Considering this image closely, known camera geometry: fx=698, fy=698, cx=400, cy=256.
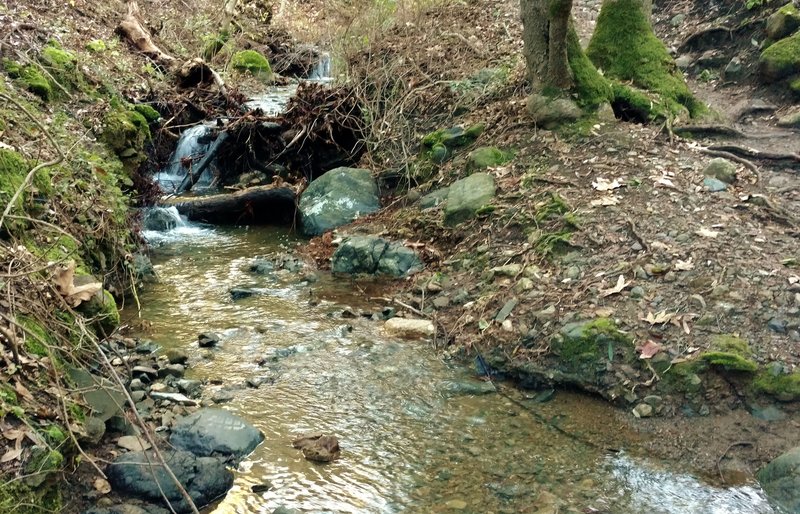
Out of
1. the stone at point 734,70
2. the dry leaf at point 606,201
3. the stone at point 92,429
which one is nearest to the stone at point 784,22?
the stone at point 734,70

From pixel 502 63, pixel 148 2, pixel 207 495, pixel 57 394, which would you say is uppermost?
pixel 148 2

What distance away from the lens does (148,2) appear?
47.9 feet

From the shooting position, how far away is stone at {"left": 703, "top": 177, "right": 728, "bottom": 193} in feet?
20.6

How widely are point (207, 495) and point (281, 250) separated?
15.3 feet

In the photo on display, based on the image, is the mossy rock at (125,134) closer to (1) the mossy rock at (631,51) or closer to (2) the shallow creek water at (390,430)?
(2) the shallow creek water at (390,430)

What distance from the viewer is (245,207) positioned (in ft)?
30.1

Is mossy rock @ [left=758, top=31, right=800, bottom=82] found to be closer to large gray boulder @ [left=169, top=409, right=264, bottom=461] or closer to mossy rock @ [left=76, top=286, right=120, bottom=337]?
large gray boulder @ [left=169, top=409, right=264, bottom=461]

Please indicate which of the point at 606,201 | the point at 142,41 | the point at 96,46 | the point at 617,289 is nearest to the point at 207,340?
the point at 617,289

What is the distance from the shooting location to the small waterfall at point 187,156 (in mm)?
10125

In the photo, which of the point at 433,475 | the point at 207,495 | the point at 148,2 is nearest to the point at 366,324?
the point at 433,475

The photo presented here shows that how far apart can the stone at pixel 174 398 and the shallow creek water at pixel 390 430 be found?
0.20 metres

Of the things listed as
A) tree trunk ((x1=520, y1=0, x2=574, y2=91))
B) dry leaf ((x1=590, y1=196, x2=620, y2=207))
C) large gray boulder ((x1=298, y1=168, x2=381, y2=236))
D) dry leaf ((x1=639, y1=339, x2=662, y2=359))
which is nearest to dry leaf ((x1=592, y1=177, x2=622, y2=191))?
dry leaf ((x1=590, y1=196, x2=620, y2=207))

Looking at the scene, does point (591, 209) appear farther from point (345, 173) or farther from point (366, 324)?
point (345, 173)

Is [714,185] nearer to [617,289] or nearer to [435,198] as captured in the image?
[617,289]
